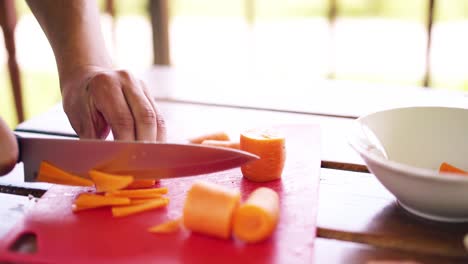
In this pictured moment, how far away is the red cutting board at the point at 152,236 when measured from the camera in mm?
861

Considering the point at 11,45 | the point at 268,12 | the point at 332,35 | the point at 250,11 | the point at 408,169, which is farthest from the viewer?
the point at 268,12

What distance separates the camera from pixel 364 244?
91 cm

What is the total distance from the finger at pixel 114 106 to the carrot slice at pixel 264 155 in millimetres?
254

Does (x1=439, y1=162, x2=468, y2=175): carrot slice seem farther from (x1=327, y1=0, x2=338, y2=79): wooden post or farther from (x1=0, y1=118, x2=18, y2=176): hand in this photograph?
(x1=327, y1=0, x2=338, y2=79): wooden post

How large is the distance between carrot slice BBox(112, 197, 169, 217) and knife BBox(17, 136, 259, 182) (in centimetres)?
6

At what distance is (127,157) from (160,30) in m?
3.28

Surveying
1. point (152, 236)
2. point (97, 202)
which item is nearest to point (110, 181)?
point (97, 202)

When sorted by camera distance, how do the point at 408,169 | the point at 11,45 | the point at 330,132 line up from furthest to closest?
the point at 11,45 < the point at 330,132 < the point at 408,169

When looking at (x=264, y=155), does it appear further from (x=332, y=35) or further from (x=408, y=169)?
(x=332, y=35)

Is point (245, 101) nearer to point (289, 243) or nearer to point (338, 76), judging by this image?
point (289, 243)

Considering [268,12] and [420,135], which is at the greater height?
[268,12]

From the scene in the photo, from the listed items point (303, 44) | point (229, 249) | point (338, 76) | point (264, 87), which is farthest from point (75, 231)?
point (303, 44)

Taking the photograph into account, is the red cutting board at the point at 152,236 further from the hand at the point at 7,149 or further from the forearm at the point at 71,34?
the forearm at the point at 71,34

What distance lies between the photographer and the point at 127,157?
40.7 inches
